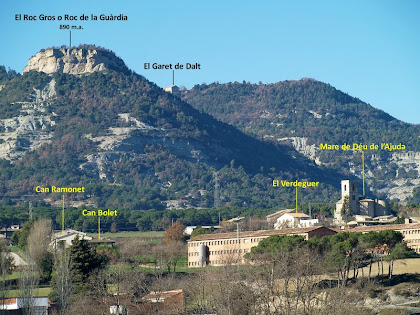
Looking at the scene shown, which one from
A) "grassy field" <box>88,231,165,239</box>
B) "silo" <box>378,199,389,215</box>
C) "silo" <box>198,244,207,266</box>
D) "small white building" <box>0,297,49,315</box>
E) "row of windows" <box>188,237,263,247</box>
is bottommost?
"small white building" <box>0,297,49,315</box>

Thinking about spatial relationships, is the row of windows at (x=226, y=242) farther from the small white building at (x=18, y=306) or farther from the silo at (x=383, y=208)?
the small white building at (x=18, y=306)

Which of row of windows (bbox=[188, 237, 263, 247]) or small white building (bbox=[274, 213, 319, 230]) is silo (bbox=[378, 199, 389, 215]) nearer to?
small white building (bbox=[274, 213, 319, 230])

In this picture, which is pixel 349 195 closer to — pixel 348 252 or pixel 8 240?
pixel 8 240

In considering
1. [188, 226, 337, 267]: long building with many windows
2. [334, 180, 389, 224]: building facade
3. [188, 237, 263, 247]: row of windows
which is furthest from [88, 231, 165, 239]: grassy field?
[188, 226, 337, 267]: long building with many windows

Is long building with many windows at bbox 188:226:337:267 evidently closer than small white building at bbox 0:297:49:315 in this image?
No

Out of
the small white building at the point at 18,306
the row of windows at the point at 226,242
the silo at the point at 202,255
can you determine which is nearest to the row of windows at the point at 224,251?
the silo at the point at 202,255

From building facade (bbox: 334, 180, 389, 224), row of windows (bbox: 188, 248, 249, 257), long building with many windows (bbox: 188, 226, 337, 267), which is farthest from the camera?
building facade (bbox: 334, 180, 389, 224)

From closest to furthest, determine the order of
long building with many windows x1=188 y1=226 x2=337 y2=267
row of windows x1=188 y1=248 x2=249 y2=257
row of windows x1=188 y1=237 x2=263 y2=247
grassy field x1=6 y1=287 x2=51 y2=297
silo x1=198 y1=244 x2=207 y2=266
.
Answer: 1. grassy field x1=6 y1=287 x2=51 y2=297
2. row of windows x1=188 y1=248 x2=249 y2=257
3. long building with many windows x1=188 y1=226 x2=337 y2=267
4. row of windows x1=188 y1=237 x2=263 y2=247
5. silo x1=198 y1=244 x2=207 y2=266

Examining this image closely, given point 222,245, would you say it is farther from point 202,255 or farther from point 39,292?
point 39,292

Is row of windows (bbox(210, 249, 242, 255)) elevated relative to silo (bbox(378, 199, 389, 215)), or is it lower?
lower
